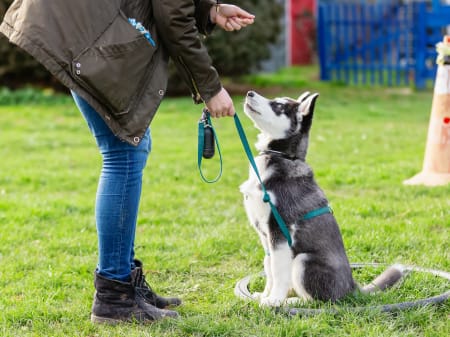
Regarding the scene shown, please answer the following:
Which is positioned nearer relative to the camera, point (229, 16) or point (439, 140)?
point (229, 16)

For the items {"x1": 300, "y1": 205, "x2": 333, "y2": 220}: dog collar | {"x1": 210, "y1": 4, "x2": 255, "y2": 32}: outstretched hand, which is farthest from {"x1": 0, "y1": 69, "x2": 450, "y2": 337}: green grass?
{"x1": 210, "y1": 4, "x2": 255, "y2": 32}: outstretched hand

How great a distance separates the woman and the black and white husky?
42 centimetres

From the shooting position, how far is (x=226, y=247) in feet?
15.6

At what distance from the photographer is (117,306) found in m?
3.46

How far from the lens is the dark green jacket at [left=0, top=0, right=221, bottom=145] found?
9.70ft

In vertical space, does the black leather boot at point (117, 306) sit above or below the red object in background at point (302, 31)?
above

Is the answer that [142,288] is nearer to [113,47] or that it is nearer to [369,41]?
[113,47]

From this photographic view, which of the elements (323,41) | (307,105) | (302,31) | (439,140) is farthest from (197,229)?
(302,31)

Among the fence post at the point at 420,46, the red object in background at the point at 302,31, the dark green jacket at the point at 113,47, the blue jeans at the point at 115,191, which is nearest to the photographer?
the dark green jacket at the point at 113,47

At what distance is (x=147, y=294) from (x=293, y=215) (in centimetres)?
88

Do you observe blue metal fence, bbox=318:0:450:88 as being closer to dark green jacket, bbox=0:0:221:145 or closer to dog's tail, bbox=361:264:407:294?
dog's tail, bbox=361:264:407:294

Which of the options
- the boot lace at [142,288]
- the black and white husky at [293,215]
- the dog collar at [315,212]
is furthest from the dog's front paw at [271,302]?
the boot lace at [142,288]

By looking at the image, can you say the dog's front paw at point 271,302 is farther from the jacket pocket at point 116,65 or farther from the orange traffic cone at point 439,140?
the orange traffic cone at point 439,140

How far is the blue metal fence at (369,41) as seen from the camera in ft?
52.0
